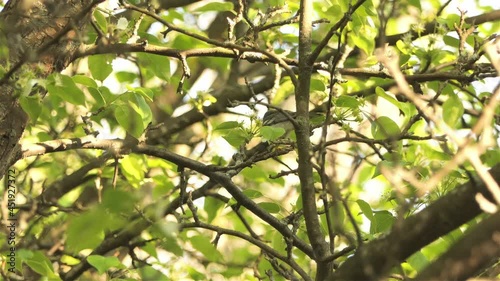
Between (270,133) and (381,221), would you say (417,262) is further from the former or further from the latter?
(270,133)

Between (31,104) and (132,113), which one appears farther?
(132,113)

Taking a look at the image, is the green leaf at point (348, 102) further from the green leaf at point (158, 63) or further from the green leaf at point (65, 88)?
the green leaf at point (65, 88)

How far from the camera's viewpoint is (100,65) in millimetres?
3191

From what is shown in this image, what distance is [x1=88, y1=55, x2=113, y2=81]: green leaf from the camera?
10.4ft

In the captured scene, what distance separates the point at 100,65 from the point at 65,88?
0.71 meters

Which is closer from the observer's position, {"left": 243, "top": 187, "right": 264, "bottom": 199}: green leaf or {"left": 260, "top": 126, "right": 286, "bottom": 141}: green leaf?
{"left": 260, "top": 126, "right": 286, "bottom": 141}: green leaf

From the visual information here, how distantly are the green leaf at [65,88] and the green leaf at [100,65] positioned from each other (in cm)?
66

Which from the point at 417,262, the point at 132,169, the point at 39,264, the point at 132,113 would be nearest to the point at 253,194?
the point at 132,113

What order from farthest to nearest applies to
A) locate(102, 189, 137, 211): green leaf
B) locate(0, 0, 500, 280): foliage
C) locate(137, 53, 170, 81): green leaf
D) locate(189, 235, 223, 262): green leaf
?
A: locate(189, 235, 223, 262): green leaf < locate(137, 53, 170, 81): green leaf < locate(0, 0, 500, 280): foliage < locate(102, 189, 137, 211): green leaf

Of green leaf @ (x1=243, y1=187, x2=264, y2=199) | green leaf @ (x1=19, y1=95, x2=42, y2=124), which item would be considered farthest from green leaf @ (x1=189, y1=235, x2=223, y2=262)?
green leaf @ (x1=19, y1=95, x2=42, y2=124)

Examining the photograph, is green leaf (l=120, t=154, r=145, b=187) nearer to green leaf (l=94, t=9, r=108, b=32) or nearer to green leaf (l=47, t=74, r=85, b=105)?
green leaf (l=94, t=9, r=108, b=32)

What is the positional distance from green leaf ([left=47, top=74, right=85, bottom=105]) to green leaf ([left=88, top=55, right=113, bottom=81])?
663mm

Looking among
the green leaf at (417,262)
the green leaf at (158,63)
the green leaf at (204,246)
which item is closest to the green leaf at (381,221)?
A: the green leaf at (417,262)

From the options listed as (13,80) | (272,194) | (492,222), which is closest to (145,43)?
(13,80)
